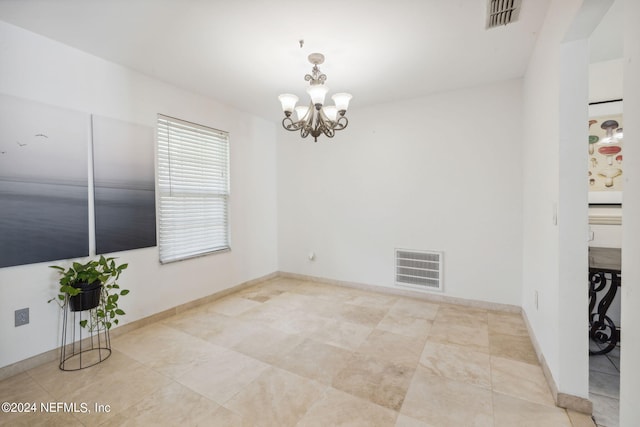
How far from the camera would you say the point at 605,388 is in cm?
A: 192

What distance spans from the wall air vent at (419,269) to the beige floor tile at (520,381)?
135cm

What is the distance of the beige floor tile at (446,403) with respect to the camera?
1669mm

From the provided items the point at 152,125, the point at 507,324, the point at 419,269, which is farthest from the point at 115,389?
the point at 507,324

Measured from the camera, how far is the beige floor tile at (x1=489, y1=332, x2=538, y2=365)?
7.57 feet

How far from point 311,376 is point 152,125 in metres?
2.85

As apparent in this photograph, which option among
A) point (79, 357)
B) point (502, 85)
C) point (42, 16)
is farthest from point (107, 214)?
point (502, 85)

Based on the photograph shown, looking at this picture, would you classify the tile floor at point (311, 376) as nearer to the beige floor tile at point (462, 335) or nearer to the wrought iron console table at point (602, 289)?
the beige floor tile at point (462, 335)

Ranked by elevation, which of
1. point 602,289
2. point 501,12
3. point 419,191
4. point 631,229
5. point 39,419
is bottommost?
point 39,419

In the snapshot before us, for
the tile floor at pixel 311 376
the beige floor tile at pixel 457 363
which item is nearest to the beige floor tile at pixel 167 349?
the tile floor at pixel 311 376

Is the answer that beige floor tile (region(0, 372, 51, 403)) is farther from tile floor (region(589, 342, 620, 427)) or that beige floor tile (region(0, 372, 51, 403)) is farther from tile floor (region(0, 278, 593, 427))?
tile floor (region(589, 342, 620, 427))

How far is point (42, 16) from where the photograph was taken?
2.03 m

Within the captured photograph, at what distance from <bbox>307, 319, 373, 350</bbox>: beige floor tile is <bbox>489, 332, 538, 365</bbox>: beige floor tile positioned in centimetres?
108

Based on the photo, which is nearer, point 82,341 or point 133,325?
point 82,341

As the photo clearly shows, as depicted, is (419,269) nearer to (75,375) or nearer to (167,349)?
(167,349)
